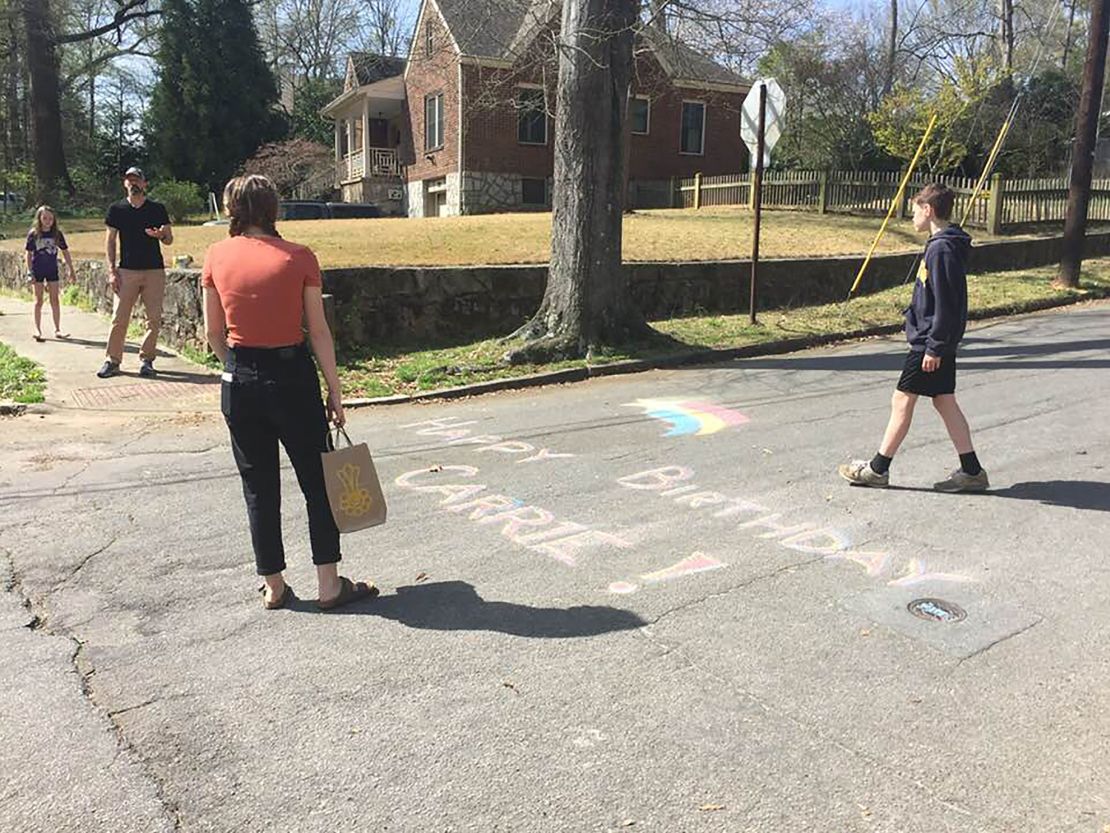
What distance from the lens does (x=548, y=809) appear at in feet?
8.51

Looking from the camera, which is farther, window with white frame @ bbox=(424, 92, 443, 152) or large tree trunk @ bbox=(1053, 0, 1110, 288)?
window with white frame @ bbox=(424, 92, 443, 152)

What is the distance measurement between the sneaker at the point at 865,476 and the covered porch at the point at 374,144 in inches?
1157

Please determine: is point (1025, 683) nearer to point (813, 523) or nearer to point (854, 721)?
point (854, 721)

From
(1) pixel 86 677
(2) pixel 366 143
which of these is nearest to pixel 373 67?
(2) pixel 366 143

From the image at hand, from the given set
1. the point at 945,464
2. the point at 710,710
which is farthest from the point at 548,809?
the point at 945,464

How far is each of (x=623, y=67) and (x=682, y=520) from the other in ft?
22.7

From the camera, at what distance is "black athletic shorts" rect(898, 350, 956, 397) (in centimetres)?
533

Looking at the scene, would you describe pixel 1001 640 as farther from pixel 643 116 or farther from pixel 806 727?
pixel 643 116

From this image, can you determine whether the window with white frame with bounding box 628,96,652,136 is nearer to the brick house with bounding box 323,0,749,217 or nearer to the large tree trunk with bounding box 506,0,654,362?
the brick house with bounding box 323,0,749,217

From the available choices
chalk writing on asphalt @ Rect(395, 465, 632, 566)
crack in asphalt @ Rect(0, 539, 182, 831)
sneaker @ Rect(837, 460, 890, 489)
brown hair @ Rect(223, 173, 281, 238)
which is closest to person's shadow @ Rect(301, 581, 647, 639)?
chalk writing on asphalt @ Rect(395, 465, 632, 566)

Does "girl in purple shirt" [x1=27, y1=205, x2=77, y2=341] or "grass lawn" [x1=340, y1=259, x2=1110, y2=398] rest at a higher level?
"girl in purple shirt" [x1=27, y1=205, x2=77, y2=341]

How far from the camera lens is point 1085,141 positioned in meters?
15.9

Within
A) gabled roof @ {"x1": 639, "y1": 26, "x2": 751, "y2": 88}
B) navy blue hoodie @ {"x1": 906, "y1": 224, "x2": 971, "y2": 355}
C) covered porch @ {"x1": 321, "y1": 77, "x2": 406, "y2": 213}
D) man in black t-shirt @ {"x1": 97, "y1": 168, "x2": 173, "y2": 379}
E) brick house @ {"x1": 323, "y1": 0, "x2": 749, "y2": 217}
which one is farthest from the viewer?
covered porch @ {"x1": 321, "y1": 77, "x2": 406, "y2": 213}

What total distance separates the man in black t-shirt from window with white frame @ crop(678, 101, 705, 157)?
84.6ft
